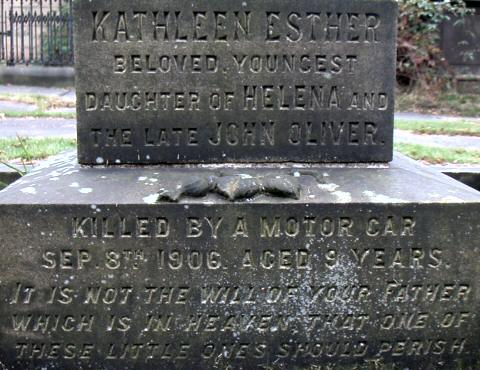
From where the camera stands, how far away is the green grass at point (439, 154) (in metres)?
6.32

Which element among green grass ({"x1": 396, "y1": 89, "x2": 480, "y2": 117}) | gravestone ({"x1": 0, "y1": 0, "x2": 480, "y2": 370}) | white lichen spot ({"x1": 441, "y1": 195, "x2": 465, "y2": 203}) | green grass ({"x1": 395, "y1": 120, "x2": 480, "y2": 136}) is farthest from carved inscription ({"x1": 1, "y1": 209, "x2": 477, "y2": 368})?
green grass ({"x1": 396, "y1": 89, "x2": 480, "y2": 117})

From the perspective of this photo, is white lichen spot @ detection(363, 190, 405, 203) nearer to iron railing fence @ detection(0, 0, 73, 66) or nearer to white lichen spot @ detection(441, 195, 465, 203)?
white lichen spot @ detection(441, 195, 465, 203)

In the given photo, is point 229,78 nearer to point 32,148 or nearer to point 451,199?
point 451,199

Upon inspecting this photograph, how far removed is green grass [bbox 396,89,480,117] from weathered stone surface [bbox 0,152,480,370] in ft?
37.5

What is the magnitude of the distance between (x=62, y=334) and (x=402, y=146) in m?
4.86

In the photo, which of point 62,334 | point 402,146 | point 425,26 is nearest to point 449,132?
point 402,146

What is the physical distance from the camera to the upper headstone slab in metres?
3.31

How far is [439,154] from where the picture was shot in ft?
21.8

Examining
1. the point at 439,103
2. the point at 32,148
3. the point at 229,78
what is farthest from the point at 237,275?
the point at 439,103

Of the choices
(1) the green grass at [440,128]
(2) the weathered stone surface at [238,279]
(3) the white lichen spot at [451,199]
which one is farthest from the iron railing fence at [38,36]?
(3) the white lichen spot at [451,199]

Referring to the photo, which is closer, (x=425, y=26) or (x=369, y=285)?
(x=369, y=285)

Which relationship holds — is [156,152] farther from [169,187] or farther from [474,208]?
[474,208]

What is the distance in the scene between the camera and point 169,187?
3.11m

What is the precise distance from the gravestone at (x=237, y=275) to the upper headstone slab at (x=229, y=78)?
0.31m
